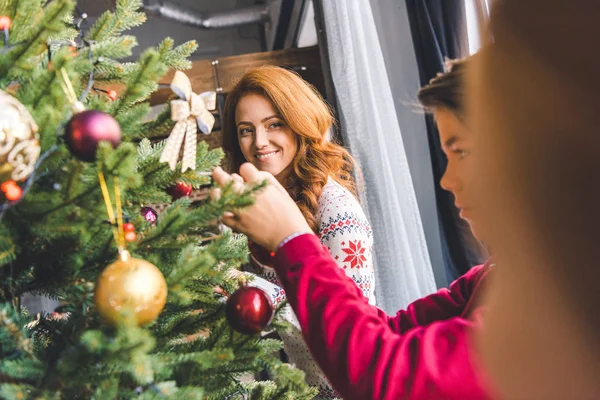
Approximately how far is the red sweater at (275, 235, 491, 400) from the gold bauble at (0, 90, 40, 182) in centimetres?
31

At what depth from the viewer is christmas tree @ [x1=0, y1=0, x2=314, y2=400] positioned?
0.52m

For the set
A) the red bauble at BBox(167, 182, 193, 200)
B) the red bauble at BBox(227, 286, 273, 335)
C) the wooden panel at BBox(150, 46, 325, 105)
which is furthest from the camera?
the wooden panel at BBox(150, 46, 325, 105)

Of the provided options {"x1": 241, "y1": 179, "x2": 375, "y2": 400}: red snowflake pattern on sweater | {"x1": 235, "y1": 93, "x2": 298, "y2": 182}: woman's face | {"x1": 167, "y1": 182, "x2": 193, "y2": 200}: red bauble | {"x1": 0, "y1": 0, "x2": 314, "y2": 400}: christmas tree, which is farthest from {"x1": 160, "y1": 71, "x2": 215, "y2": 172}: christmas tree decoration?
{"x1": 235, "y1": 93, "x2": 298, "y2": 182}: woman's face

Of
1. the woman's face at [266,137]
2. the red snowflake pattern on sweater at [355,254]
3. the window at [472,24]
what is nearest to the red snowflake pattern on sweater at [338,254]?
the red snowflake pattern on sweater at [355,254]

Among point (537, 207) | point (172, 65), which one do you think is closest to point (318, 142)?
point (172, 65)

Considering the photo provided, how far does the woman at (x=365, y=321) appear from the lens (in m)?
0.52

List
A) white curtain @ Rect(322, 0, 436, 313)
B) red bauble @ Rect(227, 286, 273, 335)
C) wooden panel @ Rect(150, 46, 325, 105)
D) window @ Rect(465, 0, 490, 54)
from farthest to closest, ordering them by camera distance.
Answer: wooden panel @ Rect(150, 46, 325, 105), white curtain @ Rect(322, 0, 436, 313), window @ Rect(465, 0, 490, 54), red bauble @ Rect(227, 286, 273, 335)

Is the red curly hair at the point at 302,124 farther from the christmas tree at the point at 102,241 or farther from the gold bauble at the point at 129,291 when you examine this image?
the gold bauble at the point at 129,291

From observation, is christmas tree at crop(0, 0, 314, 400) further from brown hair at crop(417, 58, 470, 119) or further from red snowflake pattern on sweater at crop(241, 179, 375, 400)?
red snowflake pattern on sweater at crop(241, 179, 375, 400)

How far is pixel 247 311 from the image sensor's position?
0.61m

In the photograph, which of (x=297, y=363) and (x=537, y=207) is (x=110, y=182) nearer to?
(x=537, y=207)

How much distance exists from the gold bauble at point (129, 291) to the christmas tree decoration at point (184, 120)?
0.16 metres

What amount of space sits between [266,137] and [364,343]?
3.57ft

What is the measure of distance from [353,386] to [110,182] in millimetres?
371
